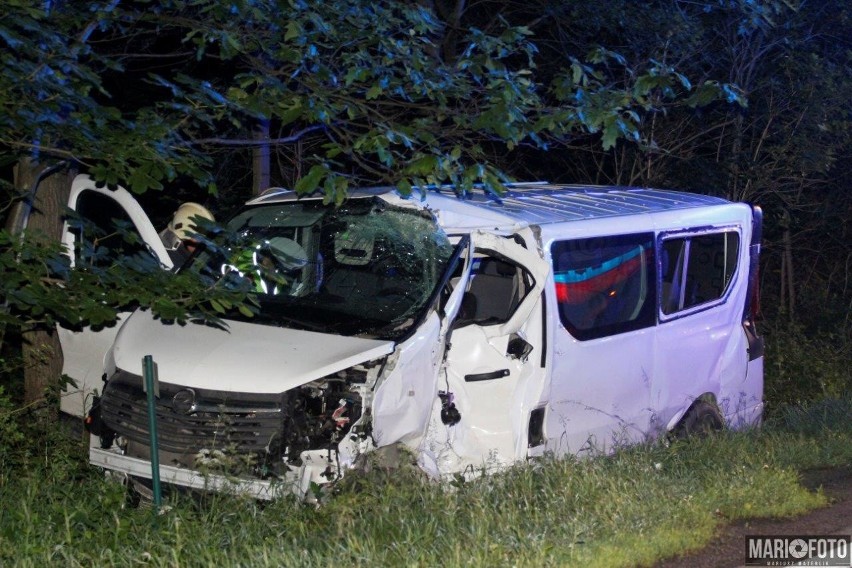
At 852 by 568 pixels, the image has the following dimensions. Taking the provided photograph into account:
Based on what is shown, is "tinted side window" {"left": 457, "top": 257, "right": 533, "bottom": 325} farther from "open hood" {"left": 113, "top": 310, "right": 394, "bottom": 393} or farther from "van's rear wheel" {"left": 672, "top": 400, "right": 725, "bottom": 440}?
"van's rear wheel" {"left": 672, "top": 400, "right": 725, "bottom": 440}

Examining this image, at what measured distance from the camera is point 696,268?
7.73m

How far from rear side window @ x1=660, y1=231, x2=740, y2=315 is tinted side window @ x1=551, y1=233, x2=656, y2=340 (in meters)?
0.24

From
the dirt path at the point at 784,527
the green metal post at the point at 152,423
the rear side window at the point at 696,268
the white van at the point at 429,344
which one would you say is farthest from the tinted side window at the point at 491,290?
the green metal post at the point at 152,423

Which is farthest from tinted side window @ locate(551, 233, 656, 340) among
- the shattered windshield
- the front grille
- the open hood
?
the front grille

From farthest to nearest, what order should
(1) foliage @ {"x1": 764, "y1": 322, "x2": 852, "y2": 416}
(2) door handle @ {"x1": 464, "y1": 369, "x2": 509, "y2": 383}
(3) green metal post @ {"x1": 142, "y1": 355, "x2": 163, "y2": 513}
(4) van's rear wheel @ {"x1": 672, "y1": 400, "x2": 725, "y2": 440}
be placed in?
(1) foliage @ {"x1": 764, "y1": 322, "x2": 852, "y2": 416}
(4) van's rear wheel @ {"x1": 672, "y1": 400, "x2": 725, "y2": 440}
(2) door handle @ {"x1": 464, "y1": 369, "x2": 509, "y2": 383}
(3) green metal post @ {"x1": 142, "y1": 355, "x2": 163, "y2": 513}

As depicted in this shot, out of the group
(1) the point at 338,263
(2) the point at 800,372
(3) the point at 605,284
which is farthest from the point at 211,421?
(2) the point at 800,372

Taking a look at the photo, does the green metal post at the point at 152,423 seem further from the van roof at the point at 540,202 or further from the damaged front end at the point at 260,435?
the van roof at the point at 540,202

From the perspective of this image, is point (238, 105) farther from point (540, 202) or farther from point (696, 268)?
point (696, 268)

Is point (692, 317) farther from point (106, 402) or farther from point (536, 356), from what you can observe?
point (106, 402)

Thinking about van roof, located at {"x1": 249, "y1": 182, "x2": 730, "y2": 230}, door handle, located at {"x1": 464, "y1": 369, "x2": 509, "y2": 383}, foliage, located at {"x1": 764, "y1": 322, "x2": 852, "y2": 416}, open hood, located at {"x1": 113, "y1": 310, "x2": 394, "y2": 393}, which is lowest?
foliage, located at {"x1": 764, "y1": 322, "x2": 852, "y2": 416}

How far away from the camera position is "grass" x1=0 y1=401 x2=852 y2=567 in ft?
14.8

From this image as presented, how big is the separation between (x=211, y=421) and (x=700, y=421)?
13.0 feet

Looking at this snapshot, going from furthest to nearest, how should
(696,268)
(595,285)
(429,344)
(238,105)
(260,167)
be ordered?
1. (260,167)
2. (696,268)
3. (595,285)
4. (238,105)
5. (429,344)

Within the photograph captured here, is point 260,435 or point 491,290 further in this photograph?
point 491,290
